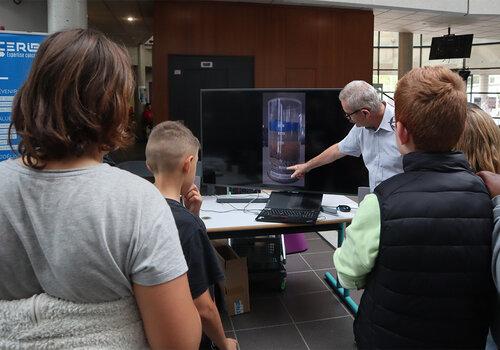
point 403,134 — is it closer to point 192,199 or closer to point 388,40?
point 192,199

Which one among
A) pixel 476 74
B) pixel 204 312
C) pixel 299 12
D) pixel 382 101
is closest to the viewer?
pixel 204 312

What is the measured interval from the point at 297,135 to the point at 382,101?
53 centimetres

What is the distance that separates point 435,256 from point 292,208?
1.54 meters

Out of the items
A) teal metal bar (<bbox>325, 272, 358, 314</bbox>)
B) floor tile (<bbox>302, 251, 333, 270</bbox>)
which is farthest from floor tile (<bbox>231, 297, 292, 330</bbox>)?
floor tile (<bbox>302, 251, 333, 270</bbox>)

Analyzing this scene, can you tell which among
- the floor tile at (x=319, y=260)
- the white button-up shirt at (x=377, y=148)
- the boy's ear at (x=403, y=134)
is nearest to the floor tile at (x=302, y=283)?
the floor tile at (x=319, y=260)

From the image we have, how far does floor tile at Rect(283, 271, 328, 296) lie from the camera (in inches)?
126

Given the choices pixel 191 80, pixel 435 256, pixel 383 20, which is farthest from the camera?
pixel 383 20

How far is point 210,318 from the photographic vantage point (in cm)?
143

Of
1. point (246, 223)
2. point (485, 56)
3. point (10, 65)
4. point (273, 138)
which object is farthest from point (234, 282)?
point (485, 56)

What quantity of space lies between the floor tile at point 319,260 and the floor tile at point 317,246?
0.08 m

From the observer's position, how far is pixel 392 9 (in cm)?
692

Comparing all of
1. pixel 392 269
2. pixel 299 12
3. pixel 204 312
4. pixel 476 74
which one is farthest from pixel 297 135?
pixel 476 74

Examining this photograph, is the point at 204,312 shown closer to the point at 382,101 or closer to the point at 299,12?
the point at 382,101

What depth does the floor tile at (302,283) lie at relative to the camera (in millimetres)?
3191
